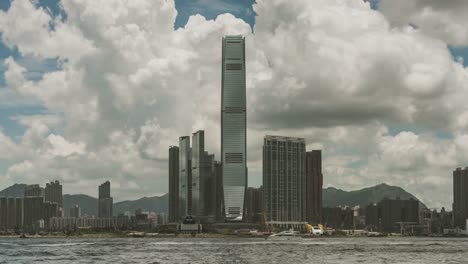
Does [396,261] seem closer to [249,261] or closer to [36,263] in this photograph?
[249,261]

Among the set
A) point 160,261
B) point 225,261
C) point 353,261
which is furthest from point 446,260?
point 160,261

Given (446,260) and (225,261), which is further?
(446,260)

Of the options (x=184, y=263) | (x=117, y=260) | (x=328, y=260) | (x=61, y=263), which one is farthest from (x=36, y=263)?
(x=328, y=260)

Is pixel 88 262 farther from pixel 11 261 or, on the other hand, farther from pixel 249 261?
pixel 249 261

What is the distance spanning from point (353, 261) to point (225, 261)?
101 ft

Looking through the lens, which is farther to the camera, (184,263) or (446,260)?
(446,260)

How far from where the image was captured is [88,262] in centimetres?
17475

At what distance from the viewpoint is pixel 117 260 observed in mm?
183250

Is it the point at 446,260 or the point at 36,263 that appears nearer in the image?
the point at 36,263

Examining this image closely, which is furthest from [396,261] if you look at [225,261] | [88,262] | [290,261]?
[88,262]

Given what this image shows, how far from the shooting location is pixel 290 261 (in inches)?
6949

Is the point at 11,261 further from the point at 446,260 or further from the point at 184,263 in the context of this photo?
the point at 446,260

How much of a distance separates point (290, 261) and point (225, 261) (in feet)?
50.3

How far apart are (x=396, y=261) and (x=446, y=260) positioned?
1769 centimetres
